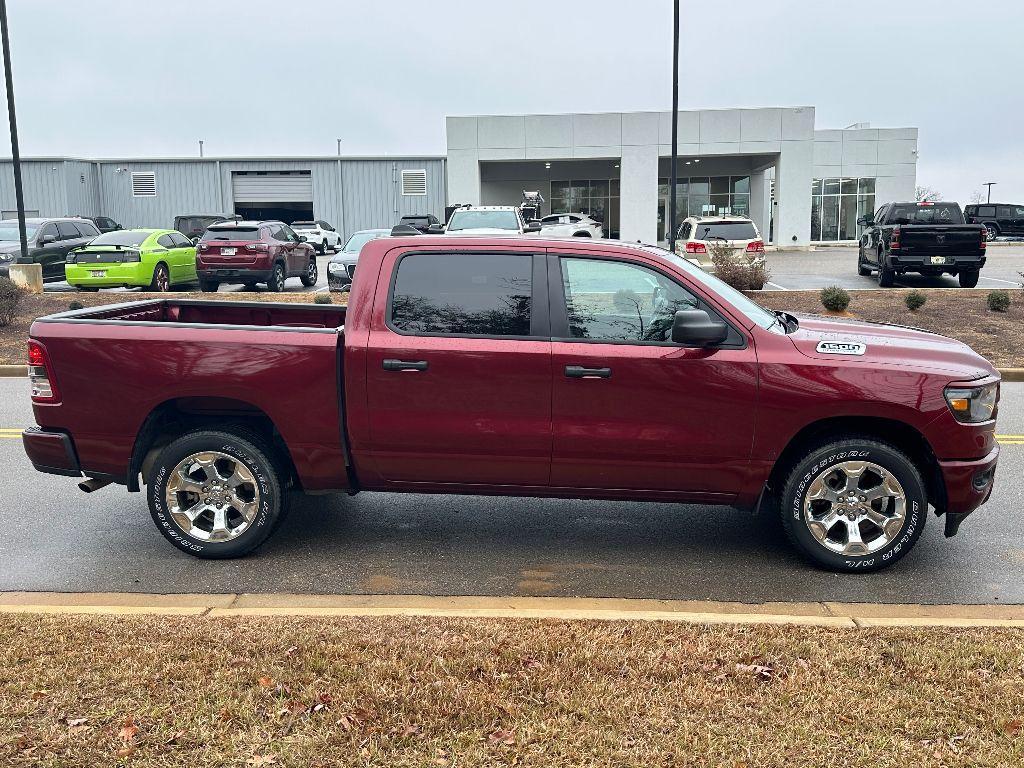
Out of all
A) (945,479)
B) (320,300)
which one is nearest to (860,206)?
(320,300)

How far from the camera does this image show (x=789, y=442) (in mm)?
5184

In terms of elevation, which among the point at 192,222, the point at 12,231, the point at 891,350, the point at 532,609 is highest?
the point at 192,222

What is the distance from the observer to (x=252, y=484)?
214 inches

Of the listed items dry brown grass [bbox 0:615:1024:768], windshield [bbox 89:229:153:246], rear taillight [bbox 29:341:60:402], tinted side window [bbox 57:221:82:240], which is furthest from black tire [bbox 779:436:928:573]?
tinted side window [bbox 57:221:82:240]

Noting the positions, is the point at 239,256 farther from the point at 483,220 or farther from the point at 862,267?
the point at 862,267

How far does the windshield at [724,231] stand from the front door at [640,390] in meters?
16.1

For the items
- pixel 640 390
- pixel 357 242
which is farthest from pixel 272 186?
pixel 640 390

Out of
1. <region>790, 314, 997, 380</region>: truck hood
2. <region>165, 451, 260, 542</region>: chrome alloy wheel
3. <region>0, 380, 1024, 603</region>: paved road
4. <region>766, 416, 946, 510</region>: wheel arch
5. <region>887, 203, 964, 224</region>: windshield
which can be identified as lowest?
<region>0, 380, 1024, 603</region>: paved road

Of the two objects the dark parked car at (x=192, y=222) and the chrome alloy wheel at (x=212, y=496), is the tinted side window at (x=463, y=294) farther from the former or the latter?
the dark parked car at (x=192, y=222)

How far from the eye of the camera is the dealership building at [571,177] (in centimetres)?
3966

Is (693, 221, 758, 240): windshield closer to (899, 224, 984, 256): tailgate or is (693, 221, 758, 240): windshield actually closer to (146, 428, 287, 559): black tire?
(899, 224, 984, 256): tailgate

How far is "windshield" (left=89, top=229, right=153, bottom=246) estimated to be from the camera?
69.1ft

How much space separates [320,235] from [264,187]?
10.0 metres

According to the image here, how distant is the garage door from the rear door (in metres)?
48.2
